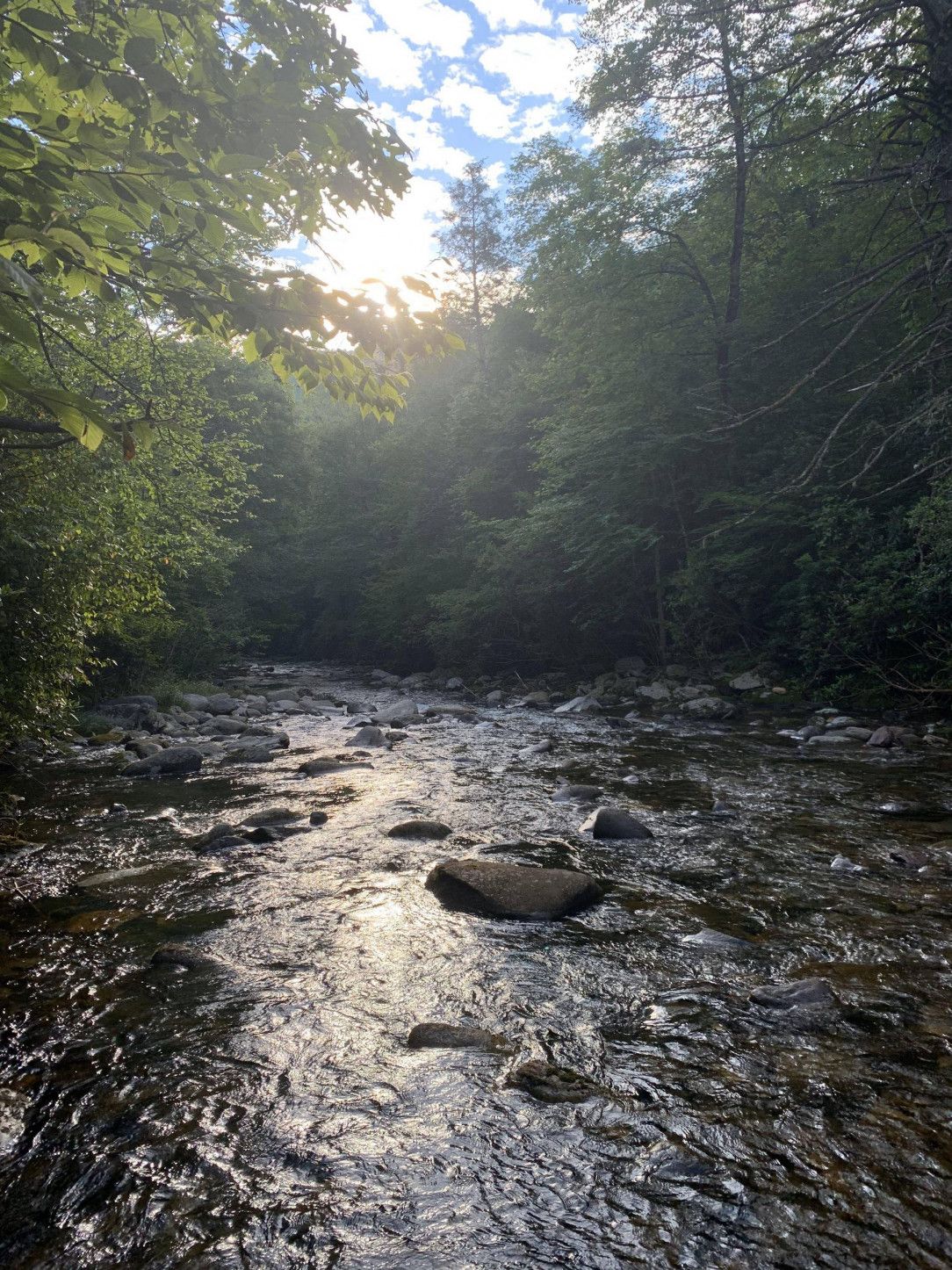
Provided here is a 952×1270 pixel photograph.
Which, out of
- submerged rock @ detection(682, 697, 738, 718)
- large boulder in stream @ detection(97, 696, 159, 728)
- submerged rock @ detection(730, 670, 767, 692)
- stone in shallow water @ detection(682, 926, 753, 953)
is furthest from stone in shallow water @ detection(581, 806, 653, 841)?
large boulder in stream @ detection(97, 696, 159, 728)

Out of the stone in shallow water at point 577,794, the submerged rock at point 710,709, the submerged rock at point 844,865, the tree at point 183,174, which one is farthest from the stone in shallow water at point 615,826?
the submerged rock at point 710,709

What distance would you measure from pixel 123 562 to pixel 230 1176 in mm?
7388

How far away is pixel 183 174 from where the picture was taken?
1.98m

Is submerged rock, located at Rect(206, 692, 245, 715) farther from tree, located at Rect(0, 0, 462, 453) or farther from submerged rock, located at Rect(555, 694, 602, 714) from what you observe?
tree, located at Rect(0, 0, 462, 453)

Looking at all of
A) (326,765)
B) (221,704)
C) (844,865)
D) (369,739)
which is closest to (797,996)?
(844,865)

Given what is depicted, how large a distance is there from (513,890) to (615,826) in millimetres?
1713

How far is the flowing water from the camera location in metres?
2.09

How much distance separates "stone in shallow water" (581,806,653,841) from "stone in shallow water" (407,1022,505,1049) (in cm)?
304

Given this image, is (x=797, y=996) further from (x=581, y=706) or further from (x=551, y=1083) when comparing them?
(x=581, y=706)

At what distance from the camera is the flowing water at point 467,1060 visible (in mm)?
2094

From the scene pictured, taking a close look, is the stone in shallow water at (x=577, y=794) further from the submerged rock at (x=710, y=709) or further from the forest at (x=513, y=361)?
the submerged rock at (x=710, y=709)

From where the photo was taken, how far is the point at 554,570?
20.5m

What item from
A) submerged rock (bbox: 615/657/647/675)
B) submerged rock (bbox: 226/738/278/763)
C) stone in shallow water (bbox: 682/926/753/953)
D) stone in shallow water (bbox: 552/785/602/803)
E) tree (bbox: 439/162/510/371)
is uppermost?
tree (bbox: 439/162/510/371)

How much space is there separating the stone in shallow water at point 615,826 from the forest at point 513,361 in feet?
11.5
